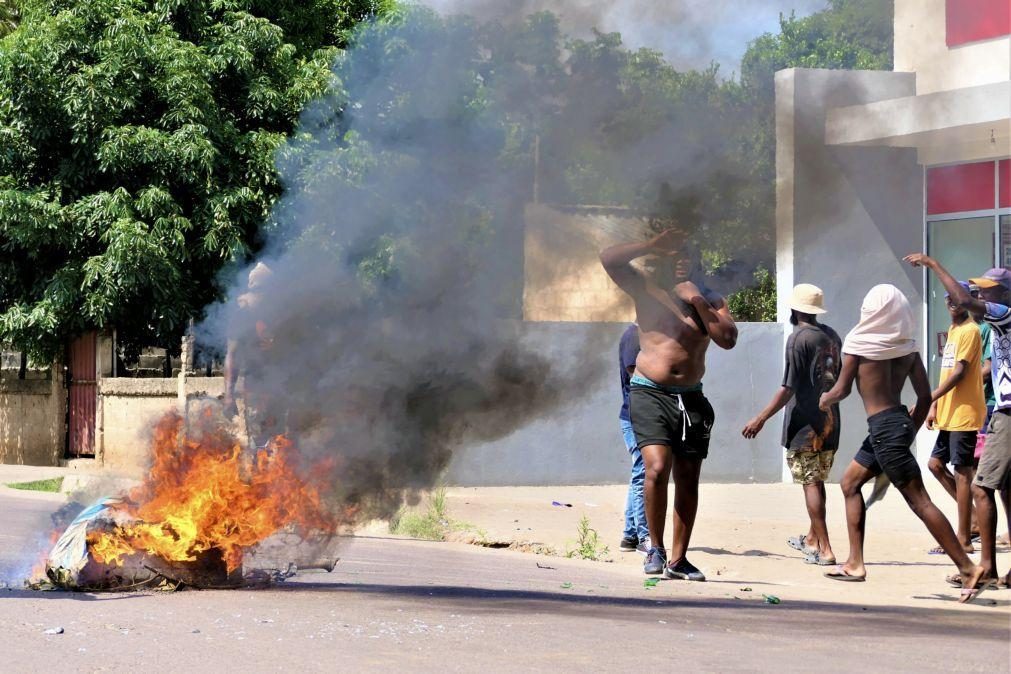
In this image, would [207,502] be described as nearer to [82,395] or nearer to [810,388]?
[810,388]

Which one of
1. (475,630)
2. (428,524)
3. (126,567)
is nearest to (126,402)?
(428,524)

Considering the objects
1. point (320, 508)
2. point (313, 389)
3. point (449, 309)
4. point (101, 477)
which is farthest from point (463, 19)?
point (101, 477)

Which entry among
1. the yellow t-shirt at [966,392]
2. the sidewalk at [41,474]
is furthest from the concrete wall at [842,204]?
the sidewalk at [41,474]

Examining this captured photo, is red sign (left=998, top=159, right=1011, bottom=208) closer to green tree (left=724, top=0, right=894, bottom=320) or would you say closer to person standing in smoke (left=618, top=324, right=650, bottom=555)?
green tree (left=724, top=0, right=894, bottom=320)

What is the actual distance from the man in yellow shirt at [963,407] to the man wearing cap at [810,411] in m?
0.67

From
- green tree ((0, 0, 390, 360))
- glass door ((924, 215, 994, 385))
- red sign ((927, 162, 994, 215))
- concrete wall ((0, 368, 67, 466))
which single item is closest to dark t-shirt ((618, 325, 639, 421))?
red sign ((927, 162, 994, 215))

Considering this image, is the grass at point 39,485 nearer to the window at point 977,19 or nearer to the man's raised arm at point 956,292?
the window at point 977,19

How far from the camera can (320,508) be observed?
269 inches

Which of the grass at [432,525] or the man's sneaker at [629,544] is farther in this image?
the grass at [432,525]

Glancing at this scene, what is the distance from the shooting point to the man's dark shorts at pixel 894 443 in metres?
7.15

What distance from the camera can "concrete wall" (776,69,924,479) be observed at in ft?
26.6

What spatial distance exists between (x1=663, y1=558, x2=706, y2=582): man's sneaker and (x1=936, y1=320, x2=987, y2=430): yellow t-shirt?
1948 mm

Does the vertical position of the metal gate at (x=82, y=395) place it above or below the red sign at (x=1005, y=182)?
below

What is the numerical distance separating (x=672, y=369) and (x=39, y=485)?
10.2 meters
